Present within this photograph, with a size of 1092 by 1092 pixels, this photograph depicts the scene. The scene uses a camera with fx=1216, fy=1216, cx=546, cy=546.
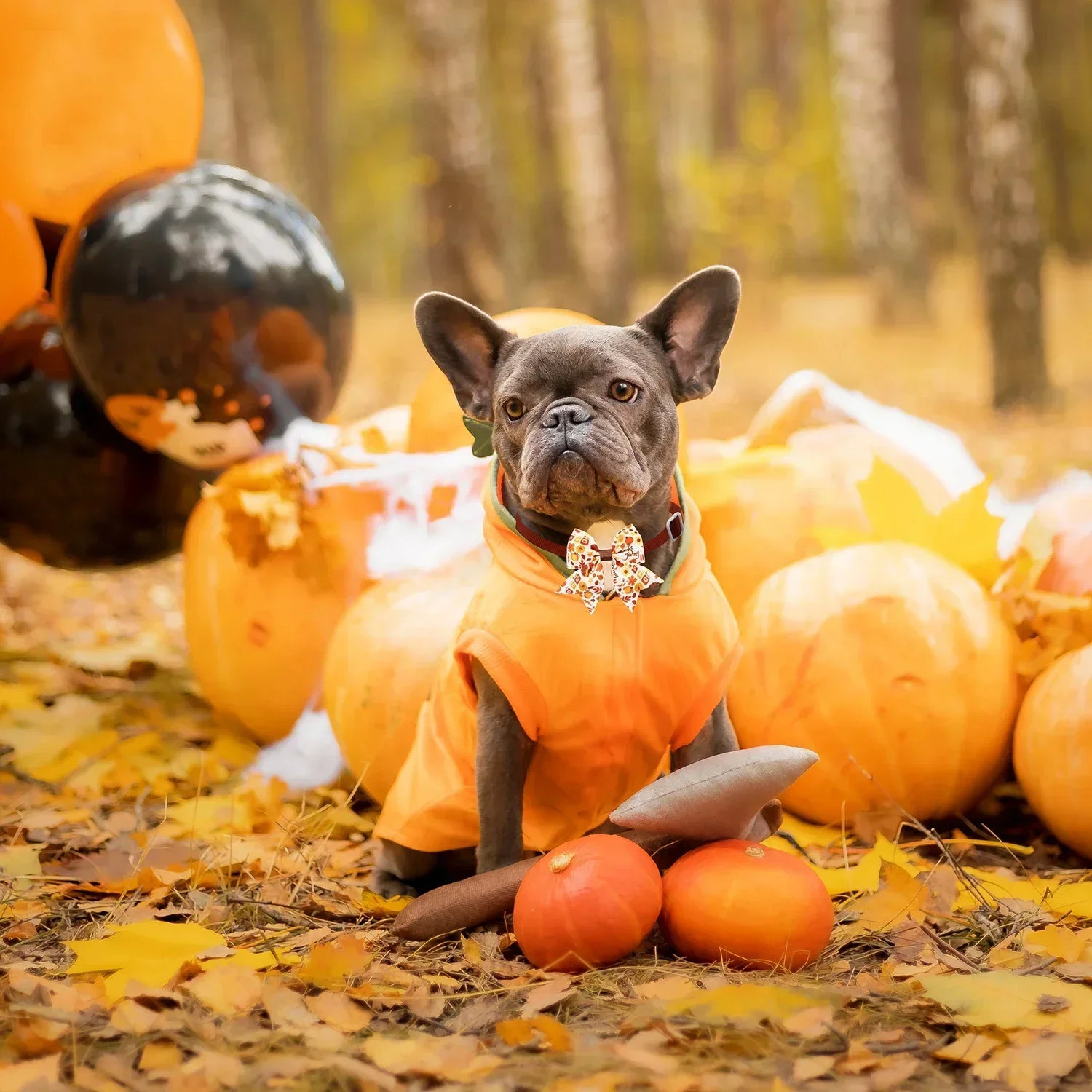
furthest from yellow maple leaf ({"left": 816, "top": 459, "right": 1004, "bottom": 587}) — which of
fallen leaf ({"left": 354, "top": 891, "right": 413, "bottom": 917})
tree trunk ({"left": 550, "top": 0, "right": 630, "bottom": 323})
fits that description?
tree trunk ({"left": 550, "top": 0, "right": 630, "bottom": 323})

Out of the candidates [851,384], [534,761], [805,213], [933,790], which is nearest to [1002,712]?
[933,790]

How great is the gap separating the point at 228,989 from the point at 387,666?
962mm

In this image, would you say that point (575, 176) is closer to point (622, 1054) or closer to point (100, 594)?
point (100, 594)

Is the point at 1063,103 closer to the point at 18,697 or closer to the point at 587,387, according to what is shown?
the point at 18,697

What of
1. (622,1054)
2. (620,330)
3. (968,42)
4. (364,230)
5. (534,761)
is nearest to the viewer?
(622,1054)

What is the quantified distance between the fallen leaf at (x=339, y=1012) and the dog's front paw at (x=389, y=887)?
0.50 meters

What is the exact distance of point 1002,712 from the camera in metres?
2.62

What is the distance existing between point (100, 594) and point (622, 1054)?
3.93 m

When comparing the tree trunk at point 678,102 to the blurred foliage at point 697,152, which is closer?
the blurred foliage at point 697,152

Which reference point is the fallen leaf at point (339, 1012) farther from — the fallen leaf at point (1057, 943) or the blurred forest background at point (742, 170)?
the blurred forest background at point (742, 170)

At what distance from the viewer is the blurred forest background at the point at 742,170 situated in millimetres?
6820

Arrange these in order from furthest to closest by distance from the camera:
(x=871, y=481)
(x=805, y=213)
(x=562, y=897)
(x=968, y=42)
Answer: (x=805, y=213), (x=968, y=42), (x=871, y=481), (x=562, y=897)

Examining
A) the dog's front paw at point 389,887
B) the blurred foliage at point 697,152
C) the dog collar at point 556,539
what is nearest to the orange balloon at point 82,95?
the dog collar at point 556,539

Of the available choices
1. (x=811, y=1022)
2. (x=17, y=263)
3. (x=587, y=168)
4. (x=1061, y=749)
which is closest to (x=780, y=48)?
(x=587, y=168)
